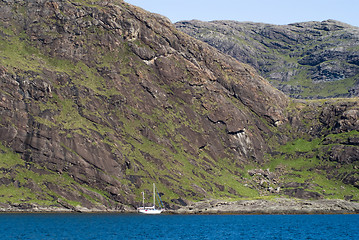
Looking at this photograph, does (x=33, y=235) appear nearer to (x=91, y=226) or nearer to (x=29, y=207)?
(x=91, y=226)

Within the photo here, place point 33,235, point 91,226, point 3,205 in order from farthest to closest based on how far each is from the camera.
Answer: point 3,205 < point 91,226 < point 33,235

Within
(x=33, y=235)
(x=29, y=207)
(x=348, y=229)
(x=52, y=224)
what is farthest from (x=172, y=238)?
(x=29, y=207)

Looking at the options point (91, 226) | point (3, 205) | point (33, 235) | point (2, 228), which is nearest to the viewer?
point (33, 235)

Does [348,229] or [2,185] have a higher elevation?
[2,185]

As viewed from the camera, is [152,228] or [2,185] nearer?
[152,228]

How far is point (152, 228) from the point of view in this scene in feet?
486

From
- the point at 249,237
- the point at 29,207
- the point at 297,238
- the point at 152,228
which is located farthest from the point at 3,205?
the point at 297,238

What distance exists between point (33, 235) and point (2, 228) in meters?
18.3

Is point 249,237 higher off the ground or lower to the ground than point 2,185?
lower

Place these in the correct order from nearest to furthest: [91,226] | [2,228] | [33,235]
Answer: [33,235], [2,228], [91,226]

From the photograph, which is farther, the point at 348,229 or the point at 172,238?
the point at 348,229

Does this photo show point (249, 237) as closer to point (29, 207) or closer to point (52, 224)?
point (52, 224)

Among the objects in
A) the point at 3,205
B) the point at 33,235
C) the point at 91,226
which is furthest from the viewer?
the point at 3,205

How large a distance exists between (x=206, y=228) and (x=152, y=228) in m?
18.0
